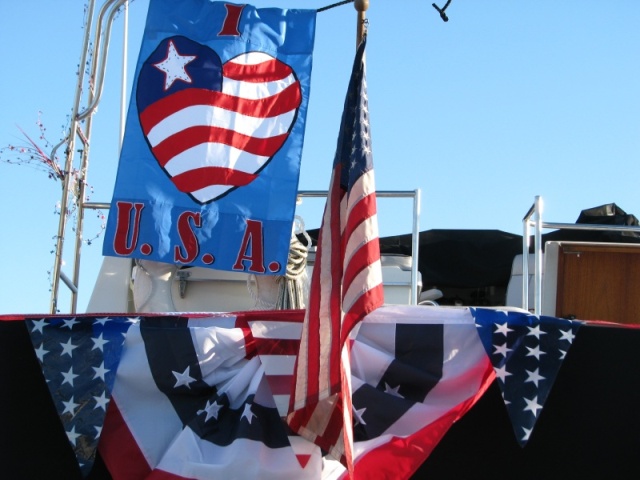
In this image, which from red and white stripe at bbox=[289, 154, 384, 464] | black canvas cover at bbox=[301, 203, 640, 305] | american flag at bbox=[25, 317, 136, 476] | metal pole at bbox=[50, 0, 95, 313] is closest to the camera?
red and white stripe at bbox=[289, 154, 384, 464]

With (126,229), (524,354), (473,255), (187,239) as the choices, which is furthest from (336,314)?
(473,255)

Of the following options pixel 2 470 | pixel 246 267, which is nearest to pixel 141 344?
pixel 2 470

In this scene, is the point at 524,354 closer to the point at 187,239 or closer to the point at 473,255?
Result: the point at 187,239

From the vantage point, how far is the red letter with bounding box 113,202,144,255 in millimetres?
5789

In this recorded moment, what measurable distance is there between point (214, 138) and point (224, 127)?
0.34 feet

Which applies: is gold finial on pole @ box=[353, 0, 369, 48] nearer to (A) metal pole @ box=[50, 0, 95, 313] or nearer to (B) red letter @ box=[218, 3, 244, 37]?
(B) red letter @ box=[218, 3, 244, 37]

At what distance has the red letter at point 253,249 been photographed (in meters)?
5.74

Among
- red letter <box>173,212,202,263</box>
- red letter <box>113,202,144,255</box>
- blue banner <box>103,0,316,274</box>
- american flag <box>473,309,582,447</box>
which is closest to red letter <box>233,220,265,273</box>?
blue banner <box>103,0,316,274</box>

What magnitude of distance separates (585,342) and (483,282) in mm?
4197

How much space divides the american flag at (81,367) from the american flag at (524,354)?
5.53 feet

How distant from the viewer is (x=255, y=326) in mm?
4320

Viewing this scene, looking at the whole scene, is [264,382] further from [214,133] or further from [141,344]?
[214,133]

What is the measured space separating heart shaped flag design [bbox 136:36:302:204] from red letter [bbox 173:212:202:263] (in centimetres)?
13

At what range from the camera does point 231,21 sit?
618 cm
